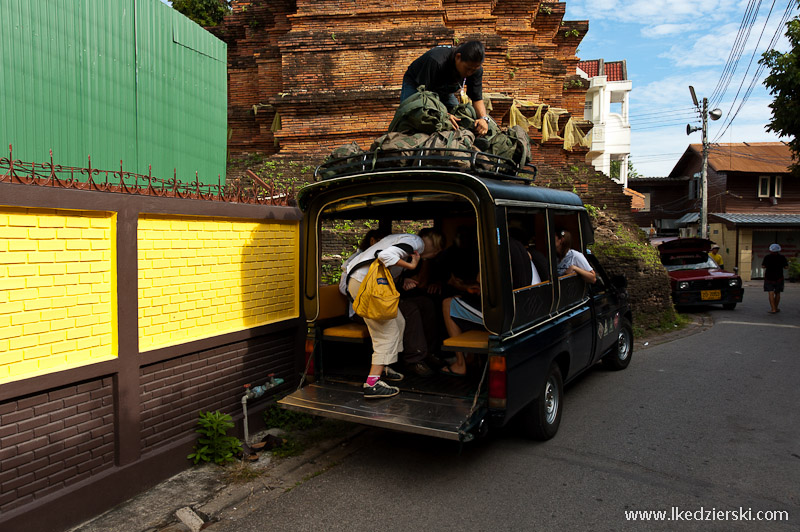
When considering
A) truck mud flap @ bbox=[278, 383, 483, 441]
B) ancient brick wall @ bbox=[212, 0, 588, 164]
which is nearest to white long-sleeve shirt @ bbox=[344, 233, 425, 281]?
truck mud flap @ bbox=[278, 383, 483, 441]

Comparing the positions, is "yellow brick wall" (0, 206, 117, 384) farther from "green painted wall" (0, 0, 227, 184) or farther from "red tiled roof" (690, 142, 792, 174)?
"red tiled roof" (690, 142, 792, 174)

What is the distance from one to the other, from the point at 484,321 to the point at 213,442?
7.79 ft

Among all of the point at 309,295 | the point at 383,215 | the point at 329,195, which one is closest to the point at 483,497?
the point at 309,295

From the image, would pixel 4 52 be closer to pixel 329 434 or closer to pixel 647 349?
pixel 329 434

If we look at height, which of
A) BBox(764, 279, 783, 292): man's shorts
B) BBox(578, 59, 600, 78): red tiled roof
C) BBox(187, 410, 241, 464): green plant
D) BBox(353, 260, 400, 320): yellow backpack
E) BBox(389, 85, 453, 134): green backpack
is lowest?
BBox(187, 410, 241, 464): green plant

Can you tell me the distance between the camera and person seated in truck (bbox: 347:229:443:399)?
455 centimetres

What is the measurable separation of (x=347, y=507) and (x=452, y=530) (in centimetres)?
77

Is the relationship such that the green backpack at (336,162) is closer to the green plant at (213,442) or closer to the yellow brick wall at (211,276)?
the yellow brick wall at (211,276)

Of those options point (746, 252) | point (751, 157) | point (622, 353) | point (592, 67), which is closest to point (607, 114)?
point (592, 67)

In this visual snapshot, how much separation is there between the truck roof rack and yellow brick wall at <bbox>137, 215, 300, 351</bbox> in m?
0.97

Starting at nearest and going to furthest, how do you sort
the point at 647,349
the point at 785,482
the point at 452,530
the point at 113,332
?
the point at 452,530
the point at 113,332
the point at 785,482
the point at 647,349

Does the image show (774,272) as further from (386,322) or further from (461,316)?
(386,322)

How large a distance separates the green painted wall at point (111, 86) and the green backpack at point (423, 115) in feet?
11.0

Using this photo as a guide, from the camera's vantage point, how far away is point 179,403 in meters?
4.34
